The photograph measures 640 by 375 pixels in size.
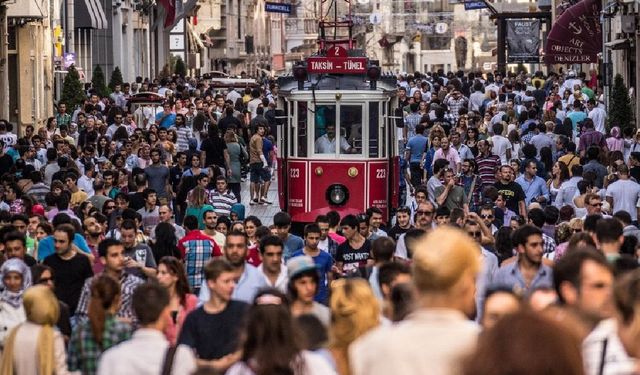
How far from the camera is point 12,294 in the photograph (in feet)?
41.2

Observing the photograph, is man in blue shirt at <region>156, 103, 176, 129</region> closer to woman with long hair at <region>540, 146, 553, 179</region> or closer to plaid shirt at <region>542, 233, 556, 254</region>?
woman with long hair at <region>540, 146, 553, 179</region>

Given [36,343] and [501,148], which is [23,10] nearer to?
[501,148]

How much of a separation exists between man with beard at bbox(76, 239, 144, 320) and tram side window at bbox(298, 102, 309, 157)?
1024 cm

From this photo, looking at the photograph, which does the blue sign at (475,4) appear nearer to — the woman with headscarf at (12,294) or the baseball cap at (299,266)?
the woman with headscarf at (12,294)

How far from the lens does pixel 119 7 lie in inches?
2515

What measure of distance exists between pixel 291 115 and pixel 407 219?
6.16 meters

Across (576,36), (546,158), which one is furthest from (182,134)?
(576,36)

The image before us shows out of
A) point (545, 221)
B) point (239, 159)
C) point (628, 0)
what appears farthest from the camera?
point (628, 0)

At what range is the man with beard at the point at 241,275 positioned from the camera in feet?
40.5

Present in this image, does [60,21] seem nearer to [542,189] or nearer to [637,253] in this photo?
[542,189]

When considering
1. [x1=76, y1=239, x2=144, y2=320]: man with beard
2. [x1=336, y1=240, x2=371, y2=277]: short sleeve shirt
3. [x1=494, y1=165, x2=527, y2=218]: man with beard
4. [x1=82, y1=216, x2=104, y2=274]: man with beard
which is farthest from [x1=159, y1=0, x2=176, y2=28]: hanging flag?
[x1=76, y1=239, x2=144, y2=320]: man with beard

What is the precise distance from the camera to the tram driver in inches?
985

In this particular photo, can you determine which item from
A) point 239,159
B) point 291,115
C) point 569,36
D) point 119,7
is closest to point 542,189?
point 291,115

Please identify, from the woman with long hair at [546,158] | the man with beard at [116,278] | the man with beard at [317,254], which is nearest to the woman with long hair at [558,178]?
the woman with long hair at [546,158]
